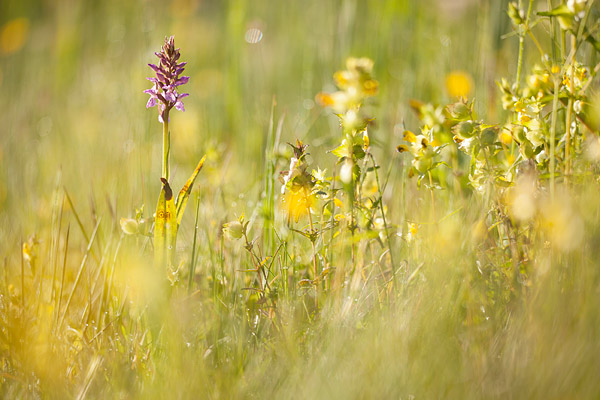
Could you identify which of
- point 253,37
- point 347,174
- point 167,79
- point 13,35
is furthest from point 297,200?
point 13,35

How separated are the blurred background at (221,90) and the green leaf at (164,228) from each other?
9.6 inches

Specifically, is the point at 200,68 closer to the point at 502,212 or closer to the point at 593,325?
the point at 502,212

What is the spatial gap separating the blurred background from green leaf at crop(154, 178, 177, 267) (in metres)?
0.24

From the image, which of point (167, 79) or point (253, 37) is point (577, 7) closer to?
point (167, 79)

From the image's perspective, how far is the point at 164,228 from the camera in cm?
101

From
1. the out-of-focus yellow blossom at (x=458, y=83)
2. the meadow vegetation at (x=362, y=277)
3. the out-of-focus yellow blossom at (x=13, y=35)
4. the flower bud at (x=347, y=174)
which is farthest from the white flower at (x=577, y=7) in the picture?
the out-of-focus yellow blossom at (x=13, y=35)

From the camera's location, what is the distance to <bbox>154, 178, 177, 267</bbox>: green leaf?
101 cm

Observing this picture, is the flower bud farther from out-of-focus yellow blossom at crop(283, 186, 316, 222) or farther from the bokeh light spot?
the bokeh light spot

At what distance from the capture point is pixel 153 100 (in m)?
1.05

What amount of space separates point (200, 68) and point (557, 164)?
108 inches

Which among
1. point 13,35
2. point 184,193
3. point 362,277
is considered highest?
point 13,35

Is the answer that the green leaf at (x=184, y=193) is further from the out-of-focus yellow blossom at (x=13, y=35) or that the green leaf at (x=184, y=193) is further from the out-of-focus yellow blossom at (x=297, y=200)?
the out-of-focus yellow blossom at (x=13, y=35)

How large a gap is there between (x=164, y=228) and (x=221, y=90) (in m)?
1.86

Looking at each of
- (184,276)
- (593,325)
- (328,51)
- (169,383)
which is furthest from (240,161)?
(593,325)
